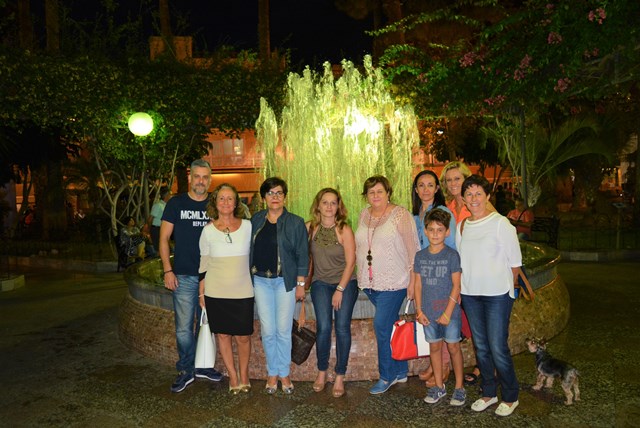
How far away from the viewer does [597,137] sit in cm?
1662

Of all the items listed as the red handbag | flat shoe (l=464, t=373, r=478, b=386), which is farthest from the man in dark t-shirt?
flat shoe (l=464, t=373, r=478, b=386)

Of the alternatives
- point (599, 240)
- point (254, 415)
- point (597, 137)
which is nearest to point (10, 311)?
point (254, 415)

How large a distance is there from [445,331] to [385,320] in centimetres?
49

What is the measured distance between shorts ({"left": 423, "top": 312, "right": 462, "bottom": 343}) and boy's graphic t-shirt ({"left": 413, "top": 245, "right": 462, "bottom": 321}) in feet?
0.17

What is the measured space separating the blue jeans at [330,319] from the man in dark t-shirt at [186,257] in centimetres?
108

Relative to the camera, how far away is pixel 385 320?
4668mm

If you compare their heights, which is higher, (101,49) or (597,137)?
(101,49)

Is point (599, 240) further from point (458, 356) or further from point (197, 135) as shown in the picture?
point (458, 356)

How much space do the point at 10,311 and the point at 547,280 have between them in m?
7.46

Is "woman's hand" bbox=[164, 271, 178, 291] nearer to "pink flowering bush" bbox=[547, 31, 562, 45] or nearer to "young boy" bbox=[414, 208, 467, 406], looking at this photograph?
"young boy" bbox=[414, 208, 467, 406]

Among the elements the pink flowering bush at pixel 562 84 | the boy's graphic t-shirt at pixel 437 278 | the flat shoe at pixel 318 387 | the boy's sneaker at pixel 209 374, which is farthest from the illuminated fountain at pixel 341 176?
the pink flowering bush at pixel 562 84

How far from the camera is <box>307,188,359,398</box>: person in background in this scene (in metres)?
4.63

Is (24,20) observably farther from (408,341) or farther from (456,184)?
(408,341)

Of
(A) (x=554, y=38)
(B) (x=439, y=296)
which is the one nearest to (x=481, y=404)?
(B) (x=439, y=296)
